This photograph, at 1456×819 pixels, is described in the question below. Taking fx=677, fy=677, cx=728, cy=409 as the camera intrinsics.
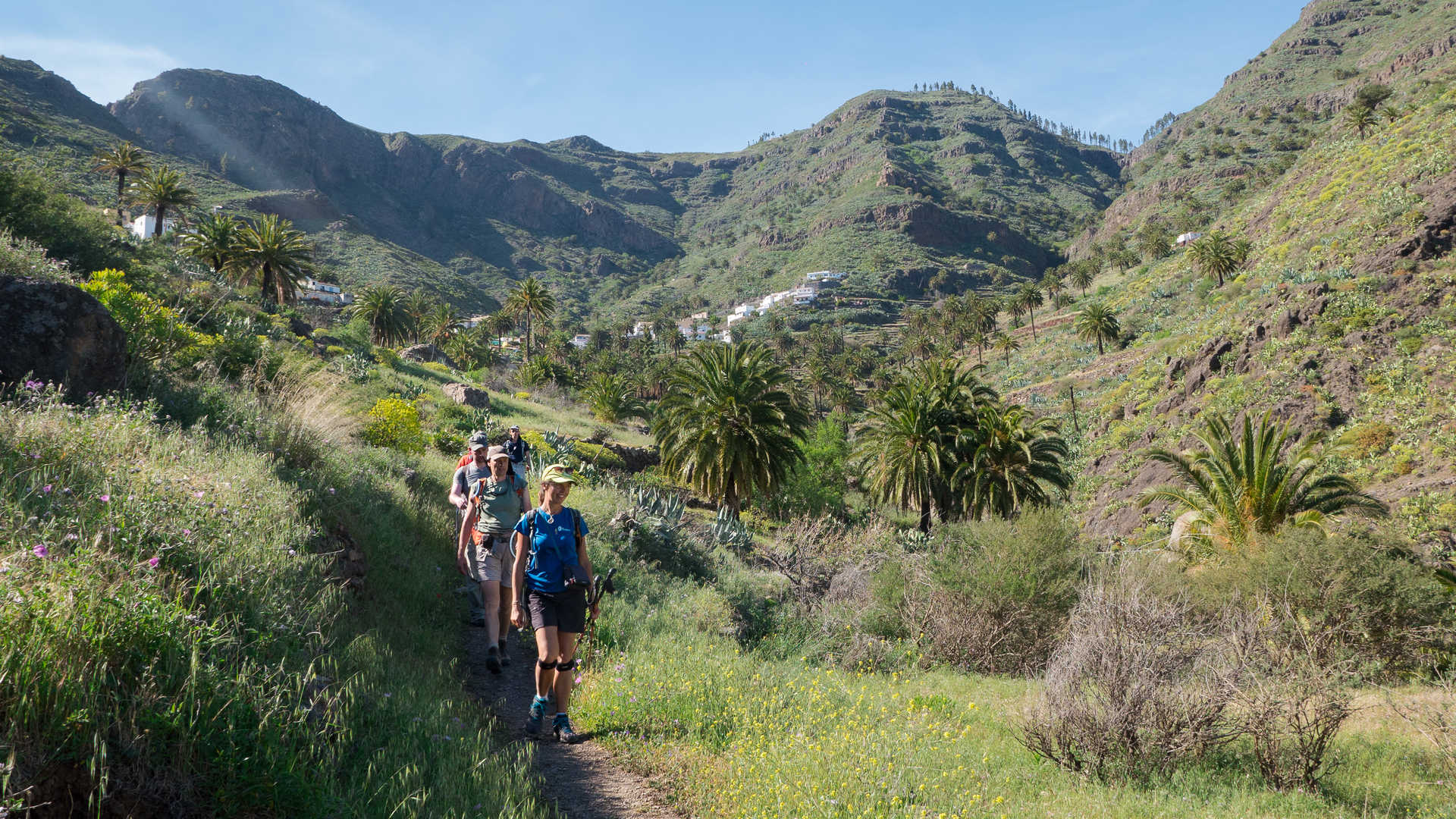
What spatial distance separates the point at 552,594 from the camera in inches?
210

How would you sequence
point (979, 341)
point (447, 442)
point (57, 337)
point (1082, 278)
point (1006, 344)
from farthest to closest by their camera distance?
point (1082, 278) < point (979, 341) < point (1006, 344) < point (447, 442) < point (57, 337)

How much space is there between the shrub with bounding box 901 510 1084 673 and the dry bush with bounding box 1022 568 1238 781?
3750 mm

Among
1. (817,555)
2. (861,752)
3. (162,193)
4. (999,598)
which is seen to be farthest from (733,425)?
(162,193)

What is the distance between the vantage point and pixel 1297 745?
525 centimetres

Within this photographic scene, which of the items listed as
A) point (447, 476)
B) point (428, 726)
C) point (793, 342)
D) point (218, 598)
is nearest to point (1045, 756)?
point (428, 726)

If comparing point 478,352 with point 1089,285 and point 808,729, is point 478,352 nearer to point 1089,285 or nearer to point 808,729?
point 808,729

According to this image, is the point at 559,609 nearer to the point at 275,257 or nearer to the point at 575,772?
the point at 575,772

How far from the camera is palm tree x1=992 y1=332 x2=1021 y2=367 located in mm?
80725

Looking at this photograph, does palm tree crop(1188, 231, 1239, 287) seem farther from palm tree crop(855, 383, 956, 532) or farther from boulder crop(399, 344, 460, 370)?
boulder crop(399, 344, 460, 370)

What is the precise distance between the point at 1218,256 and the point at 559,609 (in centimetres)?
7073

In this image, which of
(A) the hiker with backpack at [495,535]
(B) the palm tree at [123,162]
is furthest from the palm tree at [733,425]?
(B) the palm tree at [123,162]

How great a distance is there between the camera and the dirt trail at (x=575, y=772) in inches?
168

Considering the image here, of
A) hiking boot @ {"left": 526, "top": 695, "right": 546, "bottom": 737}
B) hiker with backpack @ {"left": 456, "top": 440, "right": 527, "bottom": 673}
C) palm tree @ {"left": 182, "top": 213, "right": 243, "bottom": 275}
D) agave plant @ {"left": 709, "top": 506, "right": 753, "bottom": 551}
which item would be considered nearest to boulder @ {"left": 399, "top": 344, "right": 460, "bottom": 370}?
palm tree @ {"left": 182, "top": 213, "right": 243, "bottom": 275}

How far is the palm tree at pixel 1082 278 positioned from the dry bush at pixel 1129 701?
363 ft
